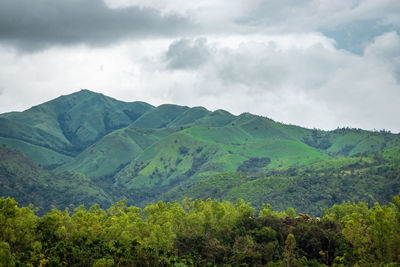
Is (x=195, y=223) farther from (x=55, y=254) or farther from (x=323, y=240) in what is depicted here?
(x=55, y=254)

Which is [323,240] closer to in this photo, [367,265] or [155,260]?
[367,265]

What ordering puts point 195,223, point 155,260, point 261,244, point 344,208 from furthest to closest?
point 344,208, point 195,223, point 261,244, point 155,260

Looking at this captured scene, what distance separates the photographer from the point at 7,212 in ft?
296

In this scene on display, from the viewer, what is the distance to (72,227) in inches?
3915

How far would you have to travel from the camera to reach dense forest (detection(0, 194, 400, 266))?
269ft

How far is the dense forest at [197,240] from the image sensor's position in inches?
3233

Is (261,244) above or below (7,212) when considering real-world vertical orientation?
below

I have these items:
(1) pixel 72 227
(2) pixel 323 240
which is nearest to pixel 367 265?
(2) pixel 323 240

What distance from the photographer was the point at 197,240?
106125 millimetres

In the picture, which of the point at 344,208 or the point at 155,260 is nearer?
the point at 155,260

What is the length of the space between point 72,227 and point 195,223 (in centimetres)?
3334

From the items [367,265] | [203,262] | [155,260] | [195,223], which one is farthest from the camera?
[195,223]

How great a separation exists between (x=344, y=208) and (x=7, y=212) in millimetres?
93456

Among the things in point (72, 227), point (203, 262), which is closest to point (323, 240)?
point (203, 262)
